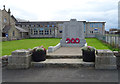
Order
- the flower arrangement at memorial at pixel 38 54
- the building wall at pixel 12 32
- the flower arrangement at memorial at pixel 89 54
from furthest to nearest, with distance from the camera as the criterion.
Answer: the building wall at pixel 12 32 → the flower arrangement at memorial at pixel 38 54 → the flower arrangement at memorial at pixel 89 54

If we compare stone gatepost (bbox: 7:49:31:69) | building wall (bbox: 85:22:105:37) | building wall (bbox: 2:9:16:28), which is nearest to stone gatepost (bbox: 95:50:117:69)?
Answer: stone gatepost (bbox: 7:49:31:69)

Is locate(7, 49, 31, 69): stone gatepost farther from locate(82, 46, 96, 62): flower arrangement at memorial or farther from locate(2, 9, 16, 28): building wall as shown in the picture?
locate(2, 9, 16, 28): building wall

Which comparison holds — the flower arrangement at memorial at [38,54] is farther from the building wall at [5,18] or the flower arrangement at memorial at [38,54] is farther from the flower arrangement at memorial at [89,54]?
the building wall at [5,18]

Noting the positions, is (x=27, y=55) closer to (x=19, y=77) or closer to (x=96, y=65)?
(x=19, y=77)

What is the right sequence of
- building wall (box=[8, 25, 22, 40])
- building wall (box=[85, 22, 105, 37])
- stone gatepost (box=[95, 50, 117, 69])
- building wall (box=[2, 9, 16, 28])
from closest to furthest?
stone gatepost (box=[95, 50, 117, 69]), building wall (box=[8, 25, 22, 40]), building wall (box=[2, 9, 16, 28]), building wall (box=[85, 22, 105, 37])

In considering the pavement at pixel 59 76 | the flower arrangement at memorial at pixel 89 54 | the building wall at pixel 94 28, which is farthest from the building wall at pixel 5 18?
the flower arrangement at memorial at pixel 89 54

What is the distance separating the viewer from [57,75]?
5637mm

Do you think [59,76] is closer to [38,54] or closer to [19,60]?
[38,54]

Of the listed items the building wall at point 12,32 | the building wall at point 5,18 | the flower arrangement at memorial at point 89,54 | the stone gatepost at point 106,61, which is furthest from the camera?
the building wall at point 5,18

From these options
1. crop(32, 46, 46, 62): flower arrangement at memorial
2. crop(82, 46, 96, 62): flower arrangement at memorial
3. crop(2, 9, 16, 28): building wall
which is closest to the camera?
crop(82, 46, 96, 62): flower arrangement at memorial

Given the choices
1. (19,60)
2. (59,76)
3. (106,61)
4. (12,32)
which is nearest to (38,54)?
(19,60)

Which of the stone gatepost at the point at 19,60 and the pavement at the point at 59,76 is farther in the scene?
the stone gatepost at the point at 19,60

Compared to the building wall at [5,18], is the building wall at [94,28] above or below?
below

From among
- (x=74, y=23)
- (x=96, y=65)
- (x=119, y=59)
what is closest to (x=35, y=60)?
(x=96, y=65)
